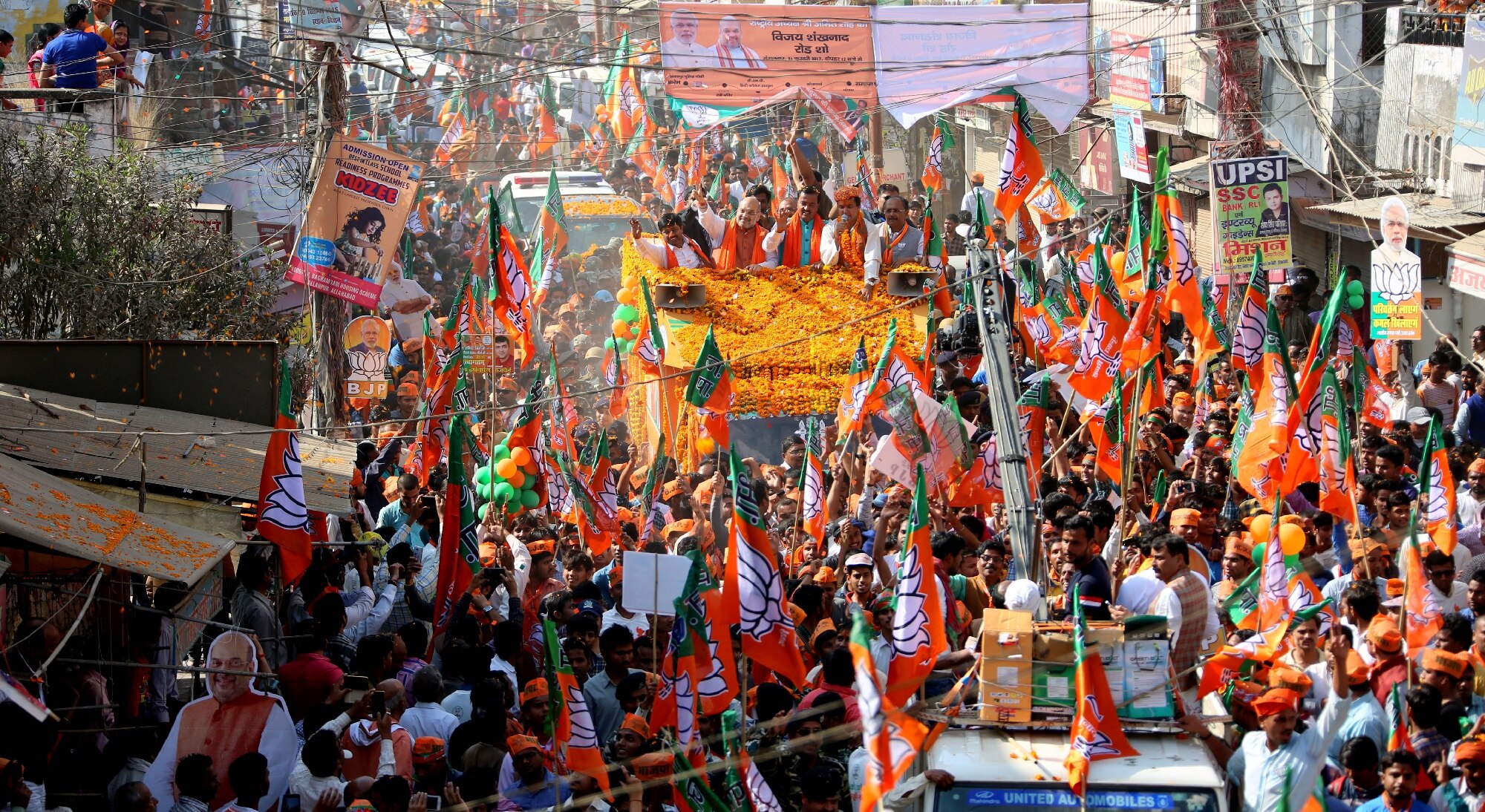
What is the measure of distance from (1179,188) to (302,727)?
1894 centimetres

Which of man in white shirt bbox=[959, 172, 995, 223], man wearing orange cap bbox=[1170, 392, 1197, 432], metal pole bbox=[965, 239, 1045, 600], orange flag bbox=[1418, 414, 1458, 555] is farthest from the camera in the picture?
man in white shirt bbox=[959, 172, 995, 223]

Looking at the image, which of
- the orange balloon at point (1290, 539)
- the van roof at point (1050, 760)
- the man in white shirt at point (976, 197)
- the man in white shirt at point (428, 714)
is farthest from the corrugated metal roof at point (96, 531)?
the man in white shirt at point (976, 197)

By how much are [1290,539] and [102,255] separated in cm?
1065

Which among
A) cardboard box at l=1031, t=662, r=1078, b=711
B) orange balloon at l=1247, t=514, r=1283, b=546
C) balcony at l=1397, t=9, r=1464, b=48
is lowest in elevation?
orange balloon at l=1247, t=514, r=1283, b=546

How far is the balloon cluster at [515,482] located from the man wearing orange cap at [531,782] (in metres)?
5.24

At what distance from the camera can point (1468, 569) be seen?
949cm

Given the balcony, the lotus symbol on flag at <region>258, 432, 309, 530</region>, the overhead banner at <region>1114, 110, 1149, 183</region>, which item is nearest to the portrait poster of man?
the lotus symbol on flag at <region>258, 432, 309, 530</region>

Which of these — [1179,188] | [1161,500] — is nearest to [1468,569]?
[1161,500]

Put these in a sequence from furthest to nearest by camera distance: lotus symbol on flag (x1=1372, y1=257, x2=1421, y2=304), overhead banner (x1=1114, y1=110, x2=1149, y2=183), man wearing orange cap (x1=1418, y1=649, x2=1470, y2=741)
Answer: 1. overhead banner (x1=1114, y1=110, x2=1149, y2=183)
2. lotus symbol on flag (x1=1372, y1=257, x2=1421, y2=304)
3. man wearing orange cap (x1=1418, y1=649, x2=1470, y2=741)

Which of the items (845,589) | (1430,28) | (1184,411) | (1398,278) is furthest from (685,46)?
(845,589)

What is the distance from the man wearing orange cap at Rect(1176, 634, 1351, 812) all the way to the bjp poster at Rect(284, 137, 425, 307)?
950 cm

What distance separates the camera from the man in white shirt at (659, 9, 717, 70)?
2359cm

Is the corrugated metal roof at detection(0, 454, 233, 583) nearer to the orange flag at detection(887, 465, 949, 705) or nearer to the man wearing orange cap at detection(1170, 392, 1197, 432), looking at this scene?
the orange flag at detection(887, 465, 949, 705)

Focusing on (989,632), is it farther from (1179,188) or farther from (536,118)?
(536,118)
